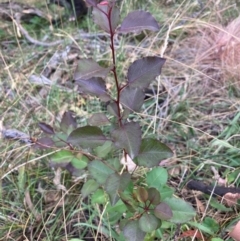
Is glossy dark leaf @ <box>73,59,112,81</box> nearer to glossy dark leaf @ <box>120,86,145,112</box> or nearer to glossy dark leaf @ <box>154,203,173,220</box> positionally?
glossy dark leaf @ <box>120,86,145,112</box>

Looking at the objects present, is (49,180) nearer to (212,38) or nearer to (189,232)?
(189,232)

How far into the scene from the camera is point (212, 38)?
1.90m

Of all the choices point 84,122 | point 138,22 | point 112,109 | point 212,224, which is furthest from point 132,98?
point 84,122

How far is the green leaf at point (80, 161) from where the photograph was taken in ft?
3.67

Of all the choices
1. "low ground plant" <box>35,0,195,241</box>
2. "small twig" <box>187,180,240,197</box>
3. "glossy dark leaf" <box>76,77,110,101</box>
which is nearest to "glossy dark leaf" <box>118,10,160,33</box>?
"low ground plant" <box>35,0,195,241</box>

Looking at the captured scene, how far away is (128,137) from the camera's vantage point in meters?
0.89

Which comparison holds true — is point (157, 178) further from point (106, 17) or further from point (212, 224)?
point (106, 17)

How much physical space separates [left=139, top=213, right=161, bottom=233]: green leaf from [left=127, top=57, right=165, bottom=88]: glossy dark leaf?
293mm

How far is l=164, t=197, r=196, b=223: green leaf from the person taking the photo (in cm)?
98

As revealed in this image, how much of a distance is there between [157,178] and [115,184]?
174mm

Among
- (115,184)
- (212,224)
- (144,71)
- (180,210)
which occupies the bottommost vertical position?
(212,224)

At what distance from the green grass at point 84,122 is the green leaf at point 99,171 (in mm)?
185

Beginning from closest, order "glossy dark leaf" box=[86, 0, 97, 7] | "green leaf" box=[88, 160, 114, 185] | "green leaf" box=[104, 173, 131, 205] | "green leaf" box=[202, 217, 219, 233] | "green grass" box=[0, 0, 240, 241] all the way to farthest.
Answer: "glossy dark leaf" box=[86, 0, 97, 7] < "green leaf" box=[104, 173, 131, 205] < "green leaf" box=[88, 160, 114, 185] < "green leaf" box=[202, 217, 219, 233] < "green grass" box=[0, 0, 240, 241]

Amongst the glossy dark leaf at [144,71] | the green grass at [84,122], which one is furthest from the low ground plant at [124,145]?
the green grass at [84,122]
